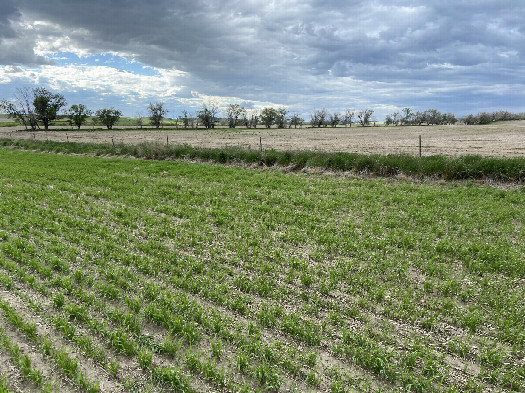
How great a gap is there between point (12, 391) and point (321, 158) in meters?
17.4

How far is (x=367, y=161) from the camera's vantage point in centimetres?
1761

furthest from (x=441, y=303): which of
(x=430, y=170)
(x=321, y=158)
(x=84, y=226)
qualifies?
(x=321, y=158)

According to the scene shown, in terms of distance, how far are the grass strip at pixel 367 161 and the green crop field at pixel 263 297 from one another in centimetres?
448

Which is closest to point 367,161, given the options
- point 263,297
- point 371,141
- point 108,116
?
point 263,297

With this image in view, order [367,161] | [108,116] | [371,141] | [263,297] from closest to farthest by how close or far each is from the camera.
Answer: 1. [263,297]
2. [367,161]
3. [371,141]
4. [108,116]

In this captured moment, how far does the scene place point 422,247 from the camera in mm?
7898

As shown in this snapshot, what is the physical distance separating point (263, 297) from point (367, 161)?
1368 centimetres

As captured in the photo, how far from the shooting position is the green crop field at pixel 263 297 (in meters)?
4.02

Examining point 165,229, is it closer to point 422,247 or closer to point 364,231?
point 364,231

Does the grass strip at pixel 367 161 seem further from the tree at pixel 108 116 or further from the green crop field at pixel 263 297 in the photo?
the tree at pixel 108 116

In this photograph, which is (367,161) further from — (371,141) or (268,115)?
(268,115)

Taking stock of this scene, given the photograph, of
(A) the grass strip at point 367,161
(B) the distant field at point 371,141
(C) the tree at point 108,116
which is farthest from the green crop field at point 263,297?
(C) the tree at point 108,116

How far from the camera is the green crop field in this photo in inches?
158

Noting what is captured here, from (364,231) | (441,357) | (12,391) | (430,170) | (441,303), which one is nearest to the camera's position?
(12,391)
